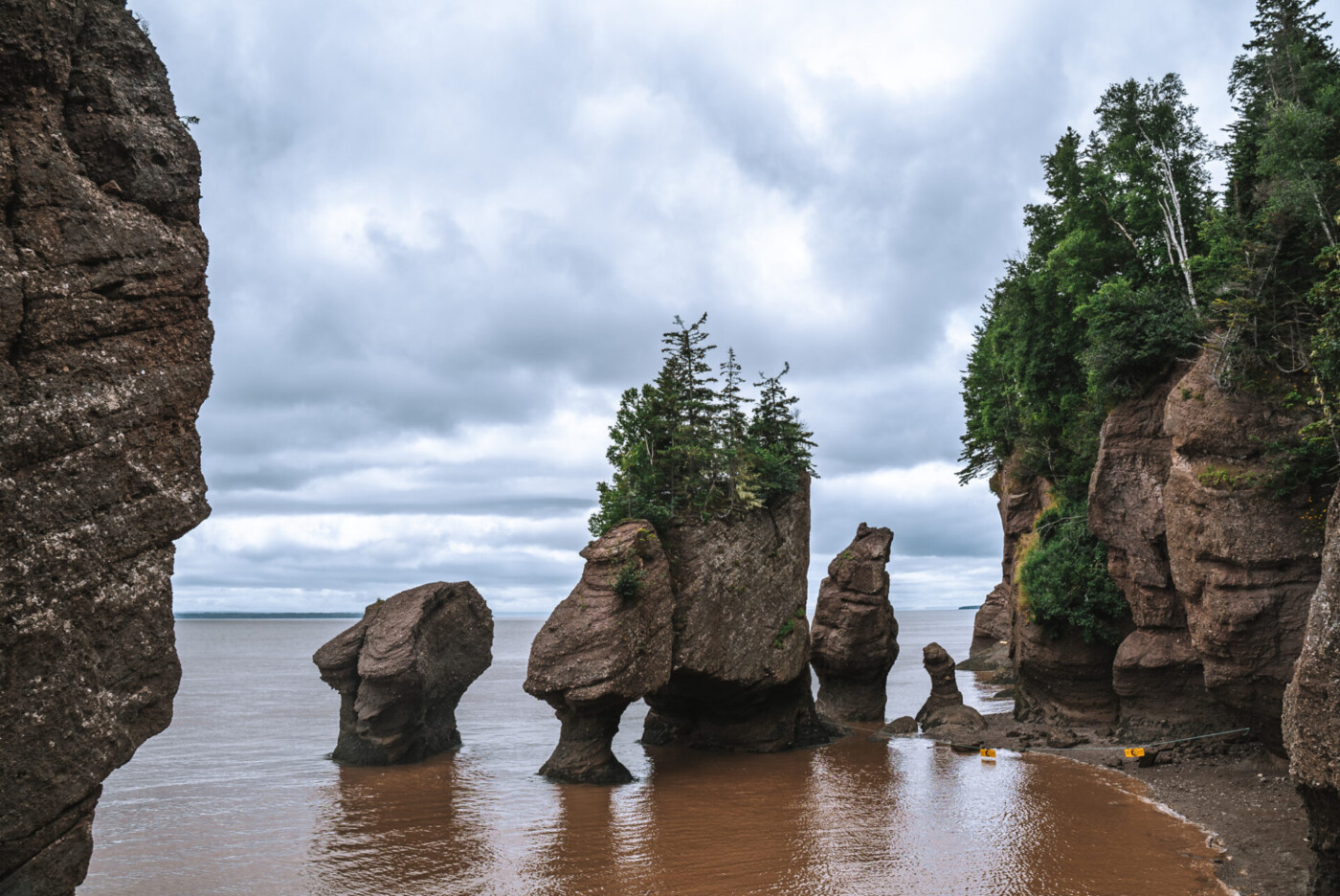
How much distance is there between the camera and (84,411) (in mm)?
9055

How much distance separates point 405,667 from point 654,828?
12038mm

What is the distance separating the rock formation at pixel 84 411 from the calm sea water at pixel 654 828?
10322mm

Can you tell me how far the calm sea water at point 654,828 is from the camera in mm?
17344

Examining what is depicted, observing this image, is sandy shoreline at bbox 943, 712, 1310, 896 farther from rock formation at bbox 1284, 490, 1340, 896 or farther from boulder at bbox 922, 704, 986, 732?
boulder at bbox 922, 704, 986, 732

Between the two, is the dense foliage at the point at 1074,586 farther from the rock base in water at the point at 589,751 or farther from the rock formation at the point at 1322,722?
the rock base in water at the point at 589,751

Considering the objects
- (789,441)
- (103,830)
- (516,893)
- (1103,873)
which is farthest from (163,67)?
(789,441)

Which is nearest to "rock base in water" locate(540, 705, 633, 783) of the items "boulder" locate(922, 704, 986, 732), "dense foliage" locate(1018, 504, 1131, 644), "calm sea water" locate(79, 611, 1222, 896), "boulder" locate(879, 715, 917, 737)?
"calm sea water" locate(79, 611, 1222, 896)

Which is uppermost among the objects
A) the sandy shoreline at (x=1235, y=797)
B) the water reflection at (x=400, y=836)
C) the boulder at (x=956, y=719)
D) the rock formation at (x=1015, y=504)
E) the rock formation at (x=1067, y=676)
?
the rock formation at (x=1015, y=504)

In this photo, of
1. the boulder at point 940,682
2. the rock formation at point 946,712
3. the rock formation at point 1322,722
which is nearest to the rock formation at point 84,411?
the rock formation at point 1322,722

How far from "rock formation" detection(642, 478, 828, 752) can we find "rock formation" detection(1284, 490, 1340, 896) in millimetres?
18766

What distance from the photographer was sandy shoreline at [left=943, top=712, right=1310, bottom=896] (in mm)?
15992

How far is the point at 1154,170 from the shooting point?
3244cm

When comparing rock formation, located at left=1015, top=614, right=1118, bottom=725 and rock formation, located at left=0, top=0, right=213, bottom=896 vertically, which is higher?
rock formation, located at left=0, top=0, right=213, bottom=896

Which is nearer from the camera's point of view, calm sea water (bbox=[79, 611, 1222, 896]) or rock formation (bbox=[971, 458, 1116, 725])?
calm sea water (bbox=[79, 611, 1222, 896])
